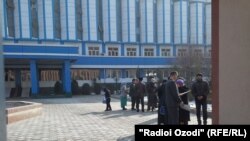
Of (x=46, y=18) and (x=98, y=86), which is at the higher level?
(x=46, y=18)

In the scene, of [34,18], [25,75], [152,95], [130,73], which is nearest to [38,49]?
[25,75]

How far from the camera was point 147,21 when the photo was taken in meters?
47.2

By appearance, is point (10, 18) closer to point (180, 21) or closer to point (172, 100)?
point (180, 21)

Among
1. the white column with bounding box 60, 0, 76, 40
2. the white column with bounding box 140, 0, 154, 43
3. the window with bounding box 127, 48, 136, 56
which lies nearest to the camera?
the white column with bounding box 60, 0, 76, 40

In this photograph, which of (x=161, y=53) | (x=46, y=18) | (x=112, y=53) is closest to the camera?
(x=46, y=18)

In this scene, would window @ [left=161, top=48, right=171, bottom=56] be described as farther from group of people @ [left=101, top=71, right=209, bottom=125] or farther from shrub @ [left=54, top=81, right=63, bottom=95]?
group of people @ [left=101, top=71, right=209, bottom=125]

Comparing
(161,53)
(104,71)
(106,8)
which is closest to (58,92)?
(104,71)

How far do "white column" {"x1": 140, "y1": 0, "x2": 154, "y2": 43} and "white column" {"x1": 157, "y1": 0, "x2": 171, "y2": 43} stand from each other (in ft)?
4.25

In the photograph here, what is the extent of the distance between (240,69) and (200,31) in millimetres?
48751

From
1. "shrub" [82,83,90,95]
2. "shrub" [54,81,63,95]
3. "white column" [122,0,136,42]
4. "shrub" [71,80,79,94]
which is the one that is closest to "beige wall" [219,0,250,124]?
"shrub" [54,81,63,95]

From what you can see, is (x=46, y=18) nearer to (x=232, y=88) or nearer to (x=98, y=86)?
(x=98, y=86)

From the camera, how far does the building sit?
Result: 37.7 metres

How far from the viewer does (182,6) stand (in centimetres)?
5016

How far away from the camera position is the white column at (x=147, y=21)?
46.7 metres
